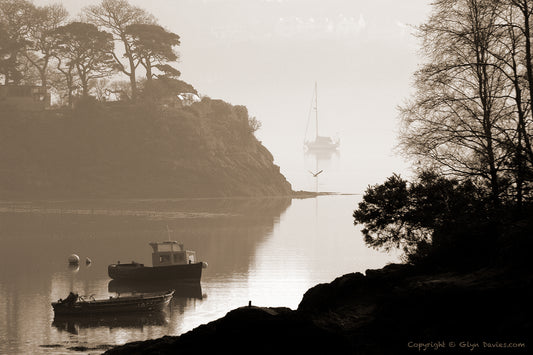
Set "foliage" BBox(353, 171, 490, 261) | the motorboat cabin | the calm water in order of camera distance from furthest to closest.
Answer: the motorboat cabin, the calm water, "foliage" BBox(353, 171, 490, 261)

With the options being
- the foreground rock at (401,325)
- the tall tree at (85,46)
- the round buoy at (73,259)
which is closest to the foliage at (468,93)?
the foreground rock at (401,325)

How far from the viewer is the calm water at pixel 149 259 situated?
144 ft

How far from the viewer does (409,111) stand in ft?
92.0

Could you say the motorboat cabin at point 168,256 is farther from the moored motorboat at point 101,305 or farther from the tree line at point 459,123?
the tree line at point 459,123

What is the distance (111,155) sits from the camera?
133625 mm

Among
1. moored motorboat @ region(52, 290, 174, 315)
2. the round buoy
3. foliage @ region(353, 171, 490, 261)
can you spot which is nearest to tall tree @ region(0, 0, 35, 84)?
the round buoy

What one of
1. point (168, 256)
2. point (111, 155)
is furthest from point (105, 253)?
point (111, 155)

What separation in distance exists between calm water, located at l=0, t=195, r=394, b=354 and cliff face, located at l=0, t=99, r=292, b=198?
25.5ft

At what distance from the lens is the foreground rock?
14885 mm

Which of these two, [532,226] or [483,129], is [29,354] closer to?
[483,129]

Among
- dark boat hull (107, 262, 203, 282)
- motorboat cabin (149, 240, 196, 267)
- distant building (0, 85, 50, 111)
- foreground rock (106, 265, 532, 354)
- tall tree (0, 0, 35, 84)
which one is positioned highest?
tall tree (0, 0, 35, 84)

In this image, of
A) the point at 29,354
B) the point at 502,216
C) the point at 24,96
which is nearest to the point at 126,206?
the point at 24,96

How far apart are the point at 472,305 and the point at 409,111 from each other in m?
13.7

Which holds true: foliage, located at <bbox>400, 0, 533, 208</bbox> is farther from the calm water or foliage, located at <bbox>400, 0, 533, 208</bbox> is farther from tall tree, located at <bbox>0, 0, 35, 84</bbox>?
tall tree, located at <bbox>0, 0, 35, 84</bbox>
